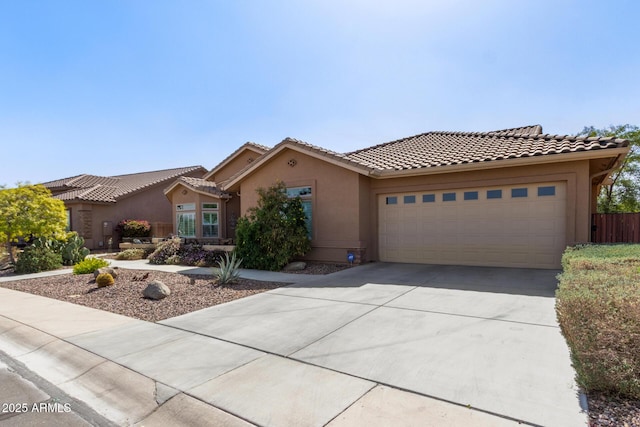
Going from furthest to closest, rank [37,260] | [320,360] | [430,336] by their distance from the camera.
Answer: [37,260]
[430,336]
[320,360]

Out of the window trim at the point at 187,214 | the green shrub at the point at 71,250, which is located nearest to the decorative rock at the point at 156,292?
the green shrub at the point at 71,250

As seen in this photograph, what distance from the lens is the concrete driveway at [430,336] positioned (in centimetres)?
340

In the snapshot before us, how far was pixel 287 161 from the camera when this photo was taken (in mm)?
13477

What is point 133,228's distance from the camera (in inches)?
886

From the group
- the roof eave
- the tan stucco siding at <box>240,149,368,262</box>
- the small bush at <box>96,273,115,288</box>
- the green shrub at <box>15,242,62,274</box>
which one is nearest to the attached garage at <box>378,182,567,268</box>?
the roof eave

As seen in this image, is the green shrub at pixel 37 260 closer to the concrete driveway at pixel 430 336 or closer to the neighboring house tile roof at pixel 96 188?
the neighboring house tile roof at pixel 96 188

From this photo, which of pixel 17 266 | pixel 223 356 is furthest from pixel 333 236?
pixel 17 266

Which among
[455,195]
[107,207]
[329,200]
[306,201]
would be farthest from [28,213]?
[455,195]

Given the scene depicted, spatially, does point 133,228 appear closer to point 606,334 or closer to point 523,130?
point 523,130

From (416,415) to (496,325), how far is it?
2.88 metres

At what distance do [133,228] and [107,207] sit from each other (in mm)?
2493

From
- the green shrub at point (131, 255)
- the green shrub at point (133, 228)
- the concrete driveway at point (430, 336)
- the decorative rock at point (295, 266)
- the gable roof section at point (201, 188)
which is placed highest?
the gable roof section at point (201, 188)

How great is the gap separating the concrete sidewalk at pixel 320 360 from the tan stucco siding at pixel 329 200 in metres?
4.69

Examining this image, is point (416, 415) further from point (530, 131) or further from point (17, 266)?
point (17, 266)
